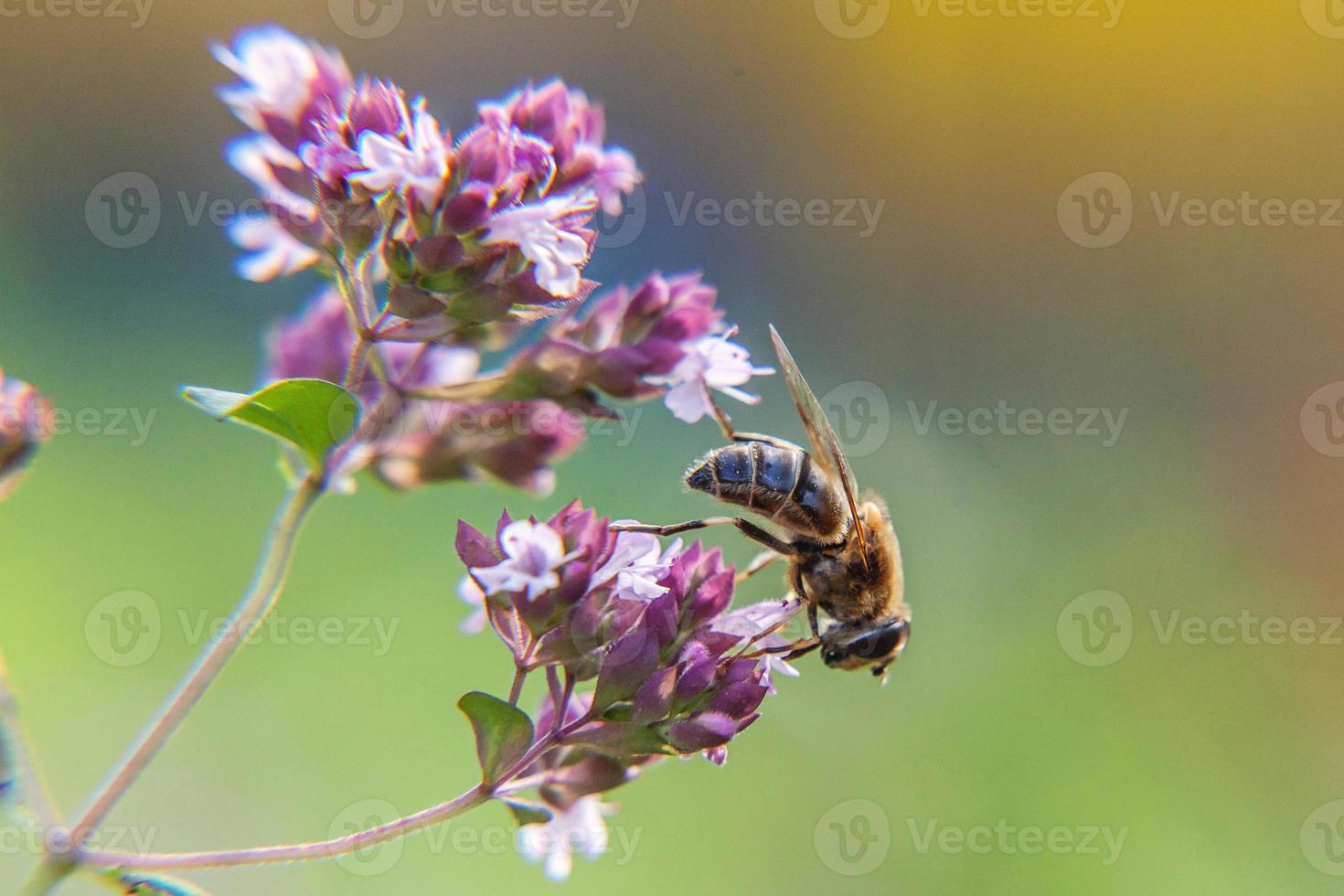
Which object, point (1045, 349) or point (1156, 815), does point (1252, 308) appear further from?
point (1156, 815)

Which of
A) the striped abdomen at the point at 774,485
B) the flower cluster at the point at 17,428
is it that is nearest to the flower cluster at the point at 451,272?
the striped abdomen at the point at 774,485

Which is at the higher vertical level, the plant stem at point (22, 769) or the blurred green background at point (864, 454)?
the blurred green background at point (864, 454)

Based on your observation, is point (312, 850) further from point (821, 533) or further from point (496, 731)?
point (821, 533)

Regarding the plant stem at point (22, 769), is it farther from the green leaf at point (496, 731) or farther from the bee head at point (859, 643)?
the bee head at point (859, 643)

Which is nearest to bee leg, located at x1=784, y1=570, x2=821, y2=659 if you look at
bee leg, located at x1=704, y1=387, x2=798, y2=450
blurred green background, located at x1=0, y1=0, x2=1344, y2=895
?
bee leg, located at x1=704, y1=387, x2=798, y2=450

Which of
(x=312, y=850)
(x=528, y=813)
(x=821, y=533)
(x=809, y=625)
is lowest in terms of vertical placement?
(x=312, y=850)

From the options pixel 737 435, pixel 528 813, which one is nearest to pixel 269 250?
pixel 737 435

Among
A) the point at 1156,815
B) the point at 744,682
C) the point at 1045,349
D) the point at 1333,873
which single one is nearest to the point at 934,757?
the point at 1156,815

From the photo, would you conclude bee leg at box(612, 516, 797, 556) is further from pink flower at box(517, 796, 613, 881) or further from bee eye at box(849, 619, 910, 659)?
pink flower at box(517, 796, 613, 881)
